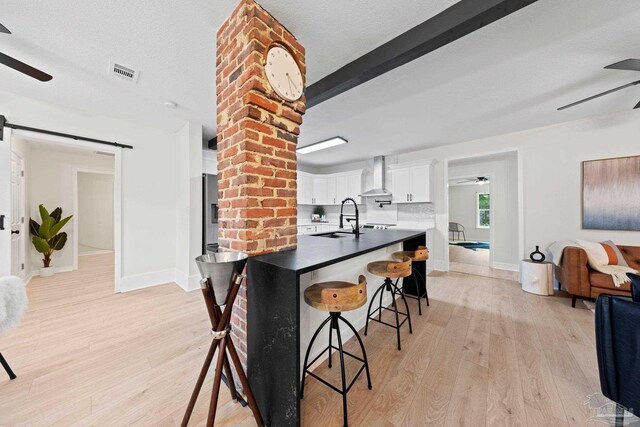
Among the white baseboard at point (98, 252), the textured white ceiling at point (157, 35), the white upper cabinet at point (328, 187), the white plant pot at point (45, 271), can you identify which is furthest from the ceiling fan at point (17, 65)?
the white baseboard at point (98, 252)

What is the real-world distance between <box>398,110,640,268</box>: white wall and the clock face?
4.04 meters

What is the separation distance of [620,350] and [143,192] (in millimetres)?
5177

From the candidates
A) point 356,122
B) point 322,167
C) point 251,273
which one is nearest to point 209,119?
point 356,122

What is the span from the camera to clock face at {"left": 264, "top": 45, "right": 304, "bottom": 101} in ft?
5.13

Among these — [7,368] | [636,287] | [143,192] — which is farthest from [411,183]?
[7,368]

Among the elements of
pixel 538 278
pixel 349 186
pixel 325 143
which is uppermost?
pixel 325 143

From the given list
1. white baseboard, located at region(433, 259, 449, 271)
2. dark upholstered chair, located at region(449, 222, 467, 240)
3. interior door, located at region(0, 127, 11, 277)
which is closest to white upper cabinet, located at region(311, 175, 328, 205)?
white baseboard, located at region(433, 259, 449, 271)

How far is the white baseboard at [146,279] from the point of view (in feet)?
11.3

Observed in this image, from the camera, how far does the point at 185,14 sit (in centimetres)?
159

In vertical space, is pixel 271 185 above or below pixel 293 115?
below

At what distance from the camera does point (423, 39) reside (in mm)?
1621

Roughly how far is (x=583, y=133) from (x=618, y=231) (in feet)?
4.87

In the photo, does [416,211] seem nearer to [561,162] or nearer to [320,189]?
[561,162]

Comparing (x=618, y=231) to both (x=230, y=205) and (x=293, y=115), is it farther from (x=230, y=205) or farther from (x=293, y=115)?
(x=230, y=205)
